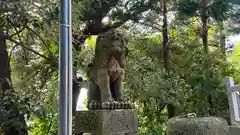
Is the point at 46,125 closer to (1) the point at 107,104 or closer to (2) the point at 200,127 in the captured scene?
(1) the point at 107,104

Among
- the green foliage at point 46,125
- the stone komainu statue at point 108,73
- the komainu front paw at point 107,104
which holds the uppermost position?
the stone komainu statue at point 108,73

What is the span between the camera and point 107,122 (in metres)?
2.23

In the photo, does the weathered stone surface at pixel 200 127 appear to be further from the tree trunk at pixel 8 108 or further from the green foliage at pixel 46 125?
the green foliage at pixel 46 125

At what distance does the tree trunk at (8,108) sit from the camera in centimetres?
295

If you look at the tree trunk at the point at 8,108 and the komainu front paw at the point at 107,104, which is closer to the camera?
the komainu front paw at the point at 107,104

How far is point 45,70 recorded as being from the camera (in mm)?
3824

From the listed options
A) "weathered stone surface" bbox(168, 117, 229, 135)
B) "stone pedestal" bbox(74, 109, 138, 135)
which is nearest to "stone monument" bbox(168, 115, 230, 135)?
"weathered stone surface" bbox(168, 117, 229, 135)

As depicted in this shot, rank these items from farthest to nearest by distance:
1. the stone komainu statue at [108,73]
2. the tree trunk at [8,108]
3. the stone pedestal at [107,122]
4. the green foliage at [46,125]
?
the green foliage at [46,125] → the tree trunk at [8,108] → the stone komainu statue at [108,73] → the stone pedestal at [107,122]

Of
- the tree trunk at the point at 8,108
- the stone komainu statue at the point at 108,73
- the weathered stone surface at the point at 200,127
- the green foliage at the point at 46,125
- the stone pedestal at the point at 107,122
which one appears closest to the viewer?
the weathered stone surface at the point at 200,127

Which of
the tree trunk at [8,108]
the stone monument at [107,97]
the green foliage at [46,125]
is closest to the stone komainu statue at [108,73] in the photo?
the stone monument at [107,97]

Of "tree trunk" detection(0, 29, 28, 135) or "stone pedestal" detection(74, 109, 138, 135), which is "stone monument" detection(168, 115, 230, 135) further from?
"tree trunk" detection(0, 29, 28, 135)

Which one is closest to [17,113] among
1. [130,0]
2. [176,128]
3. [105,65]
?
[105,65]

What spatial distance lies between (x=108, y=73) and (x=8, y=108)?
1.31 meters

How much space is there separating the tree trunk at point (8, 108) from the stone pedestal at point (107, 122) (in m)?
0.89
